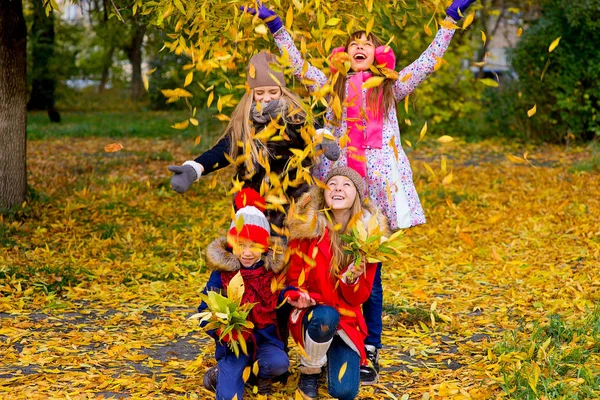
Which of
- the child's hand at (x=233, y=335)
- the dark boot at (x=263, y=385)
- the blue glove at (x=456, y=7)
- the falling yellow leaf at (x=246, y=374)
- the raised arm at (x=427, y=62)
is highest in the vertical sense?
the blue glove at (x=456, y=7)

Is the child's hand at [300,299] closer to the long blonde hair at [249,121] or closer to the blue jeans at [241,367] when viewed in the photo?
the blue jeans at [241,367]

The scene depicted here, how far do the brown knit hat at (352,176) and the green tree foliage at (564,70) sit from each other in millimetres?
8430

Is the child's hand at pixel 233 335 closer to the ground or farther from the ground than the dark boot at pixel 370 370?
farther from the ground

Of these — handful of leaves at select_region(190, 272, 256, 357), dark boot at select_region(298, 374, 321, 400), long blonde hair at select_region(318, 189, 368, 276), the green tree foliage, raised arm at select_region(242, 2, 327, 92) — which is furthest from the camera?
the green tree foliage

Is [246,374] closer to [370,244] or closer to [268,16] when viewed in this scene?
[370,244]

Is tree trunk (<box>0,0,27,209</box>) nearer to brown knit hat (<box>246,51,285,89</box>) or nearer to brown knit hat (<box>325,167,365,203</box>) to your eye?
brown knit hat (<box>246,51,285,89</box>)

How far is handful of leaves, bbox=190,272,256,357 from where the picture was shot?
3502mm

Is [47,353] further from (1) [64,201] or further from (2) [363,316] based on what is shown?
(1) [64,201]

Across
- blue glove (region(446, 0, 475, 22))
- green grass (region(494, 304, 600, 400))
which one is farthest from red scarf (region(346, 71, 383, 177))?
green grass (region(494, 304, 600, 400))

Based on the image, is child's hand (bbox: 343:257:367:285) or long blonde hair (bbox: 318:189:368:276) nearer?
child's hand (bbox: 343:257:367:285)

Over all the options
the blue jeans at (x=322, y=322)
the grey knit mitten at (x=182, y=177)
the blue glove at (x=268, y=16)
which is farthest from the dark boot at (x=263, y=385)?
the blue glove at (x=268, y=16)

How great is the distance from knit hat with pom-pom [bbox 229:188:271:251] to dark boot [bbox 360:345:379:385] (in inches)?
31.9

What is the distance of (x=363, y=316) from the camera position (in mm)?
4086

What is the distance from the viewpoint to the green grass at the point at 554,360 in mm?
3771
